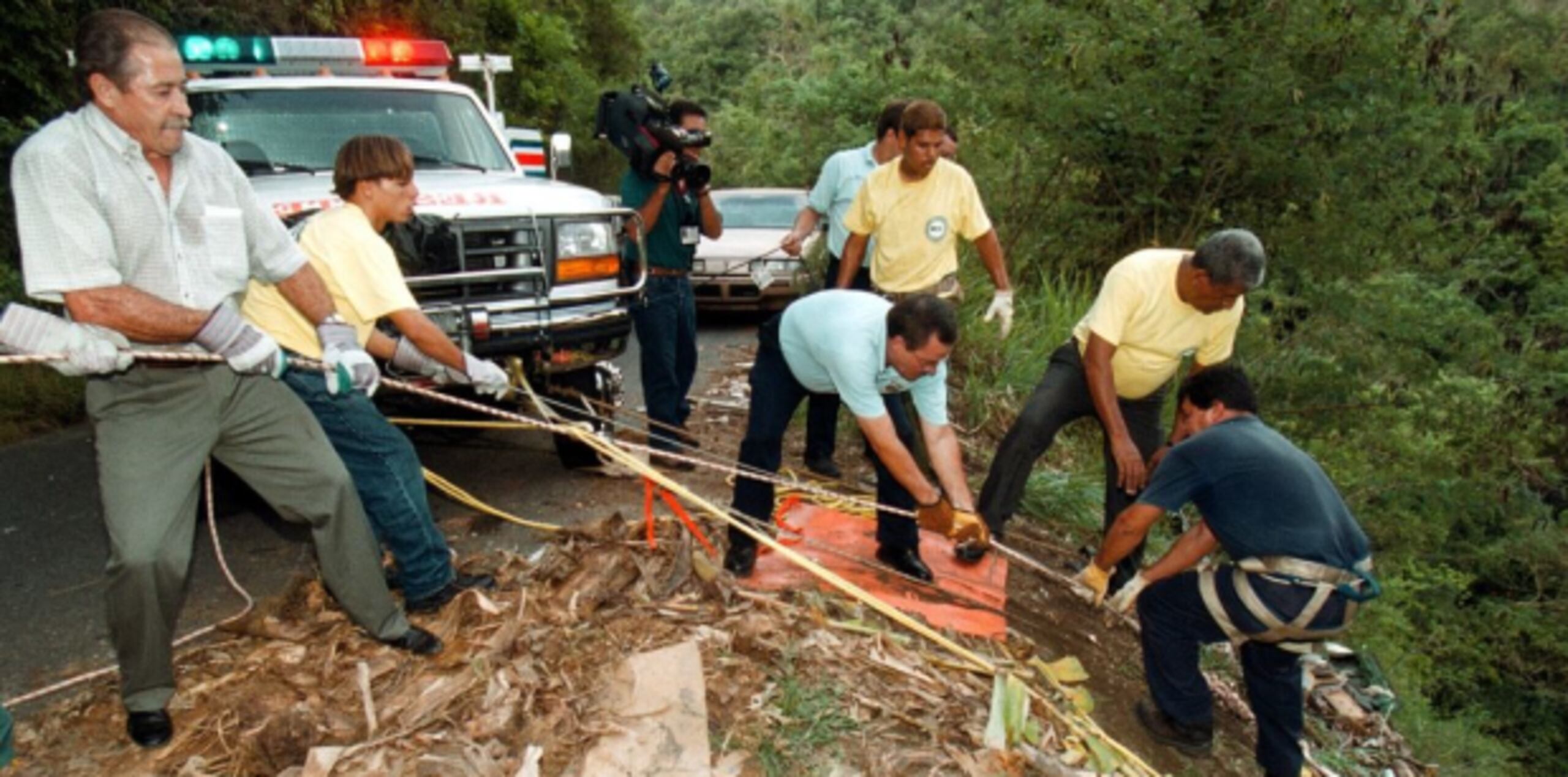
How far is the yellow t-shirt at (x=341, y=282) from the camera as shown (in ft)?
9.82

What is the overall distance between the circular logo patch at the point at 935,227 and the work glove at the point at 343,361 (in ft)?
9.33

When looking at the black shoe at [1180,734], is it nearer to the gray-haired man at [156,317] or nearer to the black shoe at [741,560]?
the black shoe at [741,560]

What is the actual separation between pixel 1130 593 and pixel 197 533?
13.8 feet

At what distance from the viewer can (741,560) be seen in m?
3.81

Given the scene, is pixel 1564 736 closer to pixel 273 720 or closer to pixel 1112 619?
pixel 1112 619

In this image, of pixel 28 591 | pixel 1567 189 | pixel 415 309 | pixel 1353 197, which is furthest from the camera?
pixel 1567 189

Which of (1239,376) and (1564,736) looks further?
(1564,736)

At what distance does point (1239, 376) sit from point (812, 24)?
31.6 metres

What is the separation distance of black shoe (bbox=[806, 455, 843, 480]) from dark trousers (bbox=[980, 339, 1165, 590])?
3.62 feet

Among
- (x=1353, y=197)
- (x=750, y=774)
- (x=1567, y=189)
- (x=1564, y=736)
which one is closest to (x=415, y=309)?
(x=750, y=774)

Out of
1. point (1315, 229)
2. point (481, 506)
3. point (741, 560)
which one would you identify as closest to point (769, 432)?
point (741, 560)

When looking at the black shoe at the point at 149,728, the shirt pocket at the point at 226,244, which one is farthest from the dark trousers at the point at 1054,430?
the black shoe at the point at 149,728

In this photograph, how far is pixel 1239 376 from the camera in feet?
11.9

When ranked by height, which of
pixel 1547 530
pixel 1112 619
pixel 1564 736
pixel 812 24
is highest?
pixel 812 24
